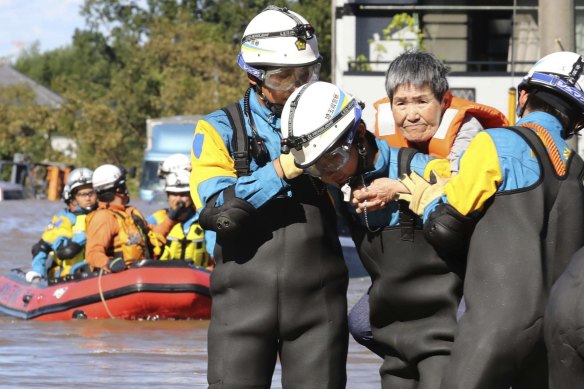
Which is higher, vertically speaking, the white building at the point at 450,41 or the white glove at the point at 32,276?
the white building at the point at 450,41

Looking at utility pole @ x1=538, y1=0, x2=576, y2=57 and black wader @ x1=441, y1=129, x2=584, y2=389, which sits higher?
utility pole @ x1=538, y1=0, x2=576, y2=57

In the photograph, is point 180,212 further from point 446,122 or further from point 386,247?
→ point 386,247

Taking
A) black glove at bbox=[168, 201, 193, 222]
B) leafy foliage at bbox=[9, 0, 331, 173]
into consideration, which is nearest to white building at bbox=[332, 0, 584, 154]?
black glove at bbox=[168, 201, 193, 222]

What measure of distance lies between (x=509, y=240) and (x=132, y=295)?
30.7 ft

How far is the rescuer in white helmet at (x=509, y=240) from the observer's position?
482 centimetres

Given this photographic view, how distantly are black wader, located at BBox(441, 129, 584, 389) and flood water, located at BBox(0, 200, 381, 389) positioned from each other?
440 centimetres

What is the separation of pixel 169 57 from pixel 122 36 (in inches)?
685

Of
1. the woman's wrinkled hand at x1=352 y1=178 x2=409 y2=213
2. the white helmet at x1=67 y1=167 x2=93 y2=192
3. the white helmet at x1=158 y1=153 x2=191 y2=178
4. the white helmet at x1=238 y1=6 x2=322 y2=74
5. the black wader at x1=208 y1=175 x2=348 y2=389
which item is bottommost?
the white helmet at x1=67 y1=167 x2=93 y2=192

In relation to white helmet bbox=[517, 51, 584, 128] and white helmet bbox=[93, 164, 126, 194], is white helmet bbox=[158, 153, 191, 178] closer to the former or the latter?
white helmet bbox=[93, 164, 126, 194]

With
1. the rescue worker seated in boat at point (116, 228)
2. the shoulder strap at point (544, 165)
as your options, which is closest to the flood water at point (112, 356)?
the rescue worker seated in boat at point (116, 228)

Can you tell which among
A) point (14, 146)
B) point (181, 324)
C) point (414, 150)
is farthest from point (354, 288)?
point (14, 146)

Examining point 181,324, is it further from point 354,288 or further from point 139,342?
point 354,288

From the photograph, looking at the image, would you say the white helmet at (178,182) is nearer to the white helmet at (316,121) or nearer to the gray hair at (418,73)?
the gray hair at (418,73)

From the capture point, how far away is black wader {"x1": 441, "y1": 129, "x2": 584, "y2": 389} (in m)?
4.81
